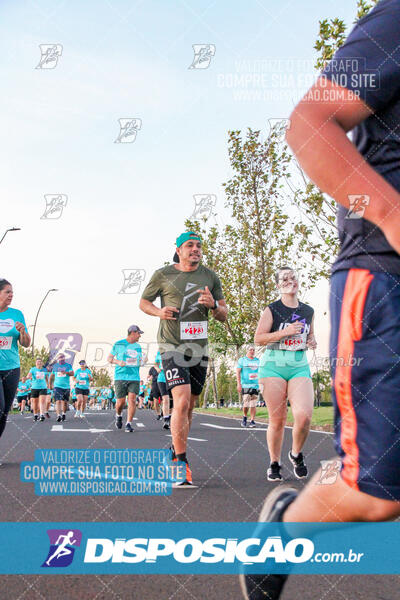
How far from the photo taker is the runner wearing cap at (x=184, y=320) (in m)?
5.88

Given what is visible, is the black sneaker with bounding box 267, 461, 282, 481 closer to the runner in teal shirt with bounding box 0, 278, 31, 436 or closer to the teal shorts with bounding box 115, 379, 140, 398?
the runner in teal shirt with bounding box 0, 278, 31, 436

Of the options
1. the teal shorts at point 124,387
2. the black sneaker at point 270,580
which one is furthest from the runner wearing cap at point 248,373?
the black sneaker at point 270,580

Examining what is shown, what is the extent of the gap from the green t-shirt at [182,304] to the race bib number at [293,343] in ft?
2.47

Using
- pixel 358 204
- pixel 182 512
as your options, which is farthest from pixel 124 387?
pixel 358 204

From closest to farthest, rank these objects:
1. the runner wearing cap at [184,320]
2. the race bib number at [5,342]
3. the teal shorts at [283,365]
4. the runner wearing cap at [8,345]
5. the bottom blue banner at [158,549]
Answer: the bottom blue banner at [158,549] < the runner wearing cap at [184,320] < the teal shorts at [283,365] < the runner wearing cap at [8,345] < the race bib number at [5,342]

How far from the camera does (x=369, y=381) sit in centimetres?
164

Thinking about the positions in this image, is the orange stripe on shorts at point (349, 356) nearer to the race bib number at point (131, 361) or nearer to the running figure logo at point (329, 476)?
the running figure logo at point (329, 476)

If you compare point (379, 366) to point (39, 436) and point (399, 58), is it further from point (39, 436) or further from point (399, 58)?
point (39, 436)

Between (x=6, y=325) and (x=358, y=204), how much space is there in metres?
6.53

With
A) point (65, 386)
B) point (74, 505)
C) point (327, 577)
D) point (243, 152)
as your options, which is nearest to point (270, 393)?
point (74, 505)

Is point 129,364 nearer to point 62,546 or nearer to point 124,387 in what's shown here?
point 124,387

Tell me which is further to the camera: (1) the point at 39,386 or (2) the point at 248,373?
(1) the point at 39,386

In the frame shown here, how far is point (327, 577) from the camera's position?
3.11 m

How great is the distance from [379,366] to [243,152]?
2357 cm
